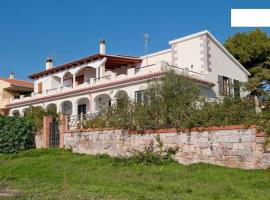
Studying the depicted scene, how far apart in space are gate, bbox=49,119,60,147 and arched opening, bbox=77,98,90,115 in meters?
9.30

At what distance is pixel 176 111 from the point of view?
48.7 feet

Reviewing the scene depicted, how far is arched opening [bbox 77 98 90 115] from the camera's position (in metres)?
31.5

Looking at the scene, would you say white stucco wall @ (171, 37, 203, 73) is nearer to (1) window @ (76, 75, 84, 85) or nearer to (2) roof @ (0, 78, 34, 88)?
(1) window @ (76, 75, 84, 85)

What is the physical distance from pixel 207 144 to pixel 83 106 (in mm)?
20229

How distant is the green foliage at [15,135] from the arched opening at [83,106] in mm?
8973

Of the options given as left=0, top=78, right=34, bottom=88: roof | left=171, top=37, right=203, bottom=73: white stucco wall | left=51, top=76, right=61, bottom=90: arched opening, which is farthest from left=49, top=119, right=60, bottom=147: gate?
left=0, top=78, right=34, bottom=88: roof

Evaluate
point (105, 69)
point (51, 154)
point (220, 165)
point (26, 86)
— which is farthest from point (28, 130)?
point (26, 86)

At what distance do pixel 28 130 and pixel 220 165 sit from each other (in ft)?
43.4

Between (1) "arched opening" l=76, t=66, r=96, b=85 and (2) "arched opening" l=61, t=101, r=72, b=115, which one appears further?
(1) "arched opening" l=76, t=66, r=96, b=85

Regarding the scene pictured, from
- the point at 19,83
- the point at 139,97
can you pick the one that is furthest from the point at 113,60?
Result: the point at 19,83

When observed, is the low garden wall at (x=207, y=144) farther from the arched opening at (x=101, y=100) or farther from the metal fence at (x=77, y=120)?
the arched opening at (x=101, y=100)

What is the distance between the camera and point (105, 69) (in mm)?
32250

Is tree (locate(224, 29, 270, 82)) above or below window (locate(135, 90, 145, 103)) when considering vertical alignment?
above

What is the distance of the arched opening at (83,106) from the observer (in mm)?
31525
